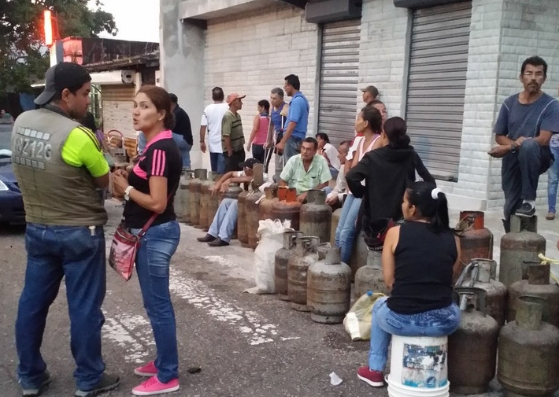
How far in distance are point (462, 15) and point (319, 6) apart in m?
3.54

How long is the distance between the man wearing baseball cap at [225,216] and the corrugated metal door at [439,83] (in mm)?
2854

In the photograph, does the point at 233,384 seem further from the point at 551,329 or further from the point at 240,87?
the point at 240,87

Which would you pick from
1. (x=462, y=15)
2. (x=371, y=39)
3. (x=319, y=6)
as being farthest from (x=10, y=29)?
(x=462, y=15)

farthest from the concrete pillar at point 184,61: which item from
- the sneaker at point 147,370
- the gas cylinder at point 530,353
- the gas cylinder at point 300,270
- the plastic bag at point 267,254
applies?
the gas cylinder at point 530,353

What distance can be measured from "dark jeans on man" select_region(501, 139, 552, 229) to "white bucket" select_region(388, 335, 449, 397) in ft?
7.52

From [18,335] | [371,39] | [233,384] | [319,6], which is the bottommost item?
[233,384]

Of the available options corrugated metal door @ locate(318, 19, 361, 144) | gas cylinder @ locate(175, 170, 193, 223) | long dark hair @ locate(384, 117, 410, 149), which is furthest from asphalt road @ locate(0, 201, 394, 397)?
corrugated metal door @ locate(318, 19, 361, 144)

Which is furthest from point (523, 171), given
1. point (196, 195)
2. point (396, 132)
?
point (196, 195)

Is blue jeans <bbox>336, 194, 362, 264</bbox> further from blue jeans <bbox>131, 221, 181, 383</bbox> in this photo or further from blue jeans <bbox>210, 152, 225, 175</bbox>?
blue jeans <bbox>210, 152, 225, 175</bbox>

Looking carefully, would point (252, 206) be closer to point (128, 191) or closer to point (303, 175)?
point (303, 175)

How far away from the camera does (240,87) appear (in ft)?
49.3

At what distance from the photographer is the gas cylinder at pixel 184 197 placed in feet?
32.3

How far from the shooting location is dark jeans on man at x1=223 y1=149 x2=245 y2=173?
33.0 ft

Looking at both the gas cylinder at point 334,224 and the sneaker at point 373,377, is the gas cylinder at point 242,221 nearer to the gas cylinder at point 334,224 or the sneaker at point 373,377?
the gas cylinder at point 334,224
